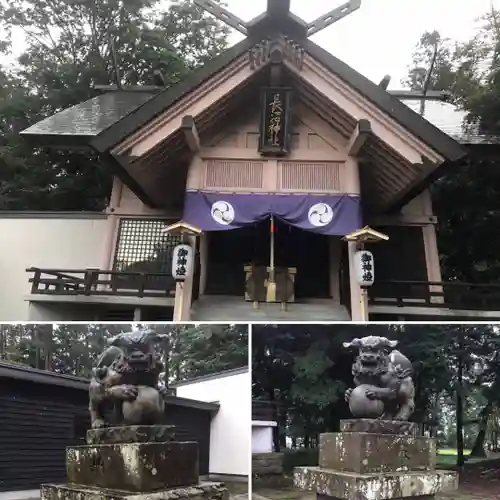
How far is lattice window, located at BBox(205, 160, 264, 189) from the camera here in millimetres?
10305

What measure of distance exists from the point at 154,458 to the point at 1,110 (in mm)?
16505

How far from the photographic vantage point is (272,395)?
5660 mm

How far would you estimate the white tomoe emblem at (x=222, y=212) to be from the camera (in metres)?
9.73

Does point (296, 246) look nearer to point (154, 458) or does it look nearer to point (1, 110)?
point (154, 458)

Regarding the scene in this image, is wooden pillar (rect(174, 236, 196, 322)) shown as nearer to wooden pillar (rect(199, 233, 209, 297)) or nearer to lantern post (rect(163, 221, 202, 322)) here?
lantern post (rect(163, 221, 202, 322))

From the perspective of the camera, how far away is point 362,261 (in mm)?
8852

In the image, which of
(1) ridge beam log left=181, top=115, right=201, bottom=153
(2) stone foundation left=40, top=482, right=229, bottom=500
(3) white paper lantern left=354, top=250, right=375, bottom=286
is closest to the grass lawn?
(2) stone foundation left=40, top=482, right=229, bottom=500

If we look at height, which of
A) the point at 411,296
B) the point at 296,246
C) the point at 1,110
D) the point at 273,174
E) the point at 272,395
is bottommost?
the point at 272,395

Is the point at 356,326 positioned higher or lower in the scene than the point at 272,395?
higher

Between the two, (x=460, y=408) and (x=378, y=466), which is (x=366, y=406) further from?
(x=460, y=408)

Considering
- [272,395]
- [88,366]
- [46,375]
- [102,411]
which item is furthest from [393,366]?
[46,375]

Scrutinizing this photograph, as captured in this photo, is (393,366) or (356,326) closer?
(393,366)

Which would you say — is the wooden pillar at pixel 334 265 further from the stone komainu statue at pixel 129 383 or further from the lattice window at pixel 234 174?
the stone komainu statue at pixel 129 383

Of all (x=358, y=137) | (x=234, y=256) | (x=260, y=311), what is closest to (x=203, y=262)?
(x=234, y=256)
